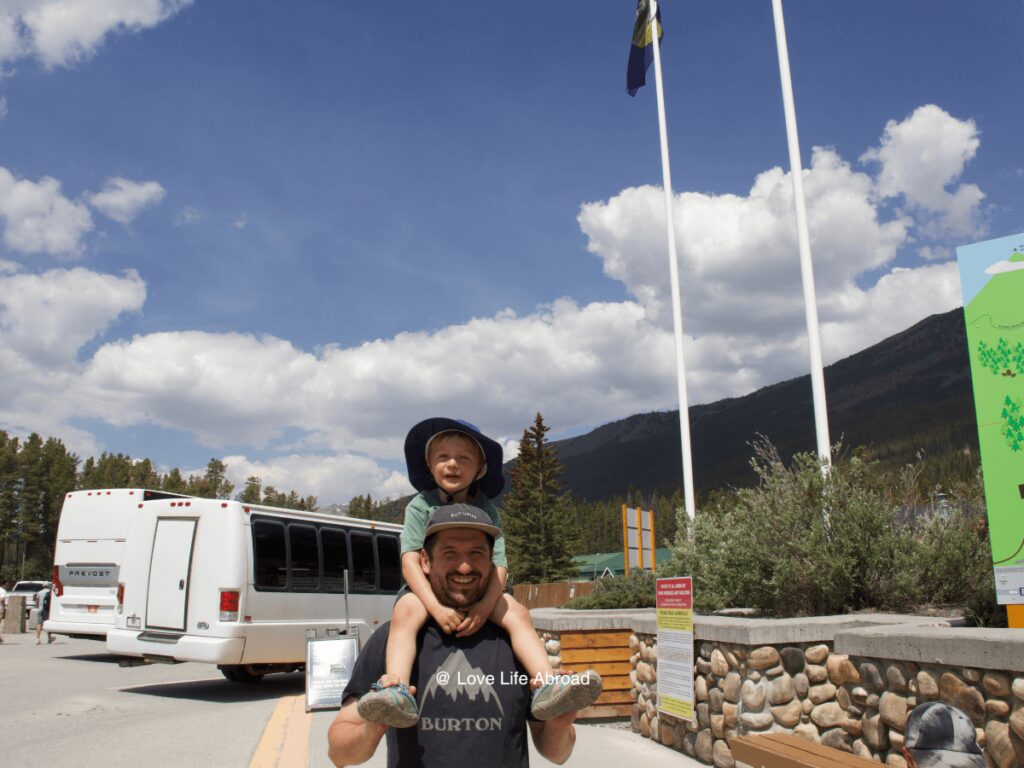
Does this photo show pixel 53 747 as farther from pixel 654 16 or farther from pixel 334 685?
pixel 654 16

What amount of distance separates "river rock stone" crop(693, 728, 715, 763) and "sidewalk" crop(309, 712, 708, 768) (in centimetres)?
6

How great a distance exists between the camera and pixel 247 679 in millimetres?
13250

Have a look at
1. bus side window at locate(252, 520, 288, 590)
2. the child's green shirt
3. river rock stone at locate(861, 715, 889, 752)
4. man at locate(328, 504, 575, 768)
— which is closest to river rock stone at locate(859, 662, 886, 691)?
river rock stone at locate(861, 715, 889, 752)

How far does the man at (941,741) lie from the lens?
10.4 feet

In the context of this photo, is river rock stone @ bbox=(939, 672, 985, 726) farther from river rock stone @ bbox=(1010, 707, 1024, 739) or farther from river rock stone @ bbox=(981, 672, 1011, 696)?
river rock stone @ bbox=(1010, 707, 1024, 739)

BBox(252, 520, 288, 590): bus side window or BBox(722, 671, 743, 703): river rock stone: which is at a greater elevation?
BBox(252, 520, 288, 590): bus side window

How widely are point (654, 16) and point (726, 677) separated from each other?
643 inches

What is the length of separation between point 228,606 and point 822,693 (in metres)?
7.98

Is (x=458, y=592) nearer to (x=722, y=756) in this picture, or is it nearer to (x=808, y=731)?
(x=808, y=731)

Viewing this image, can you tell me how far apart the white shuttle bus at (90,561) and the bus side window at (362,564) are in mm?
3721

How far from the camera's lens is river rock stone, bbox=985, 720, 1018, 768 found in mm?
4008

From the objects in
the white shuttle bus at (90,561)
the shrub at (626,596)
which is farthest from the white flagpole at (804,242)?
the white shuttle bus at (90,561)

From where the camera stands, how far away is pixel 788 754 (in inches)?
176

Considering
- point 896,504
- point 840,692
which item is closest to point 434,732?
point 840,692
